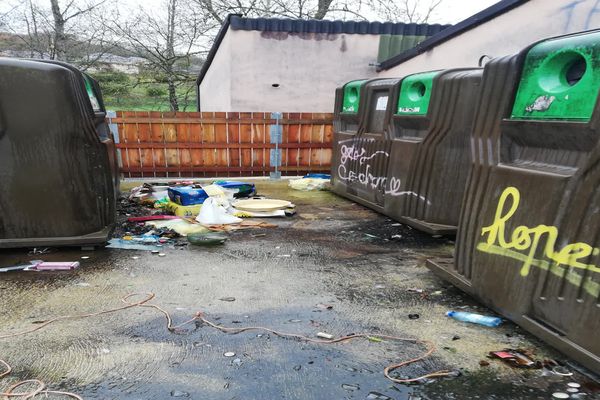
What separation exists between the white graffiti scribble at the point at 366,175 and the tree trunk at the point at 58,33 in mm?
13705

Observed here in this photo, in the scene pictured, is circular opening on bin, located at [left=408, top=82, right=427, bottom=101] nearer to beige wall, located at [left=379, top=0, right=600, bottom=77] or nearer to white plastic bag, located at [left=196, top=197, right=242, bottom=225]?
beige wall, located at [left=379, top=0, right=600, bottom=77]

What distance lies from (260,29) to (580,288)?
29.1 feet

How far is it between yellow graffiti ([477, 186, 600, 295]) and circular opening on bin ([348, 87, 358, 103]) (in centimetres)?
395

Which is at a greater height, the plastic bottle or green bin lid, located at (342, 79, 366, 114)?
green bin lid, located at (342, 79, 366, 114)

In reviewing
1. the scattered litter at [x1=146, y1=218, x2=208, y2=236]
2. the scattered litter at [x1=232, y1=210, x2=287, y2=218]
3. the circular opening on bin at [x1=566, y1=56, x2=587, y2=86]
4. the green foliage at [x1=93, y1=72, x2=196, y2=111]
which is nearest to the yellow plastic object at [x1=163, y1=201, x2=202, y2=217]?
the scattered litter at [x1=146, y1=218, x2=208, y2=236]

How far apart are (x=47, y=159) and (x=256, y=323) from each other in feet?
8.45

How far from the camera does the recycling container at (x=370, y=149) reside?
5.34m

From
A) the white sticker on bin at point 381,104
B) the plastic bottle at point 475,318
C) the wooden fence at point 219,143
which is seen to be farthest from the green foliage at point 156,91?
the plastic bottle at point 475,318

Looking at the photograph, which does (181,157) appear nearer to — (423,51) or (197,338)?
(423,51)

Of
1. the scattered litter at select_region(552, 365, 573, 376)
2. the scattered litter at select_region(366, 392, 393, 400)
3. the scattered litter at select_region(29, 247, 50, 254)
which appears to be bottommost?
the scattered litter at select_region(29, 247, 50, 254)

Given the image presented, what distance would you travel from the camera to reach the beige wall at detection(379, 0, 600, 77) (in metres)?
4.93

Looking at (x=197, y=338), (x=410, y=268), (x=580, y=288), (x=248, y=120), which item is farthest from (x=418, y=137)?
(x=248, y=120)

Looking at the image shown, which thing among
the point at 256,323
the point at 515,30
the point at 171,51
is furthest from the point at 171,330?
the point at 171,51

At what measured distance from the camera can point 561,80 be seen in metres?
2.28
